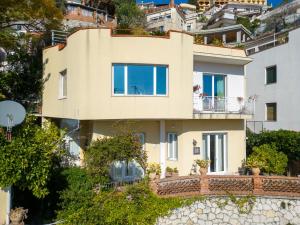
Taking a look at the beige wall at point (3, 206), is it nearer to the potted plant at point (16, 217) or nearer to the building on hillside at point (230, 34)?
the potted plant at point (16, 217)

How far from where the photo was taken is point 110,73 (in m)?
17.8

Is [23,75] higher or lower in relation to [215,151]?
higher

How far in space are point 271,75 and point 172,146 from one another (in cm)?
1357

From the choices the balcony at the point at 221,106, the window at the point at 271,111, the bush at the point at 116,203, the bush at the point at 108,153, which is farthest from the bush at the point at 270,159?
the window at the point at 271,111

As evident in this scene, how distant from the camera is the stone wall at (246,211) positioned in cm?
1592

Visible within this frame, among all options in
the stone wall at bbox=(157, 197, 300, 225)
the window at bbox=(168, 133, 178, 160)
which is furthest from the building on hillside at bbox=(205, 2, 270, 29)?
the stone wall at bbox=(157, 197, 300, 225)

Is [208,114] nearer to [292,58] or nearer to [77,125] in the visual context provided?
[77,125]

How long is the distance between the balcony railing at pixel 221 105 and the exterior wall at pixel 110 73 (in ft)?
4.49

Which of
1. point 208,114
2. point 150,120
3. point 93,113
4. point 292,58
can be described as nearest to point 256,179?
point 208,114

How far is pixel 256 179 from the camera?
16375 millimetres

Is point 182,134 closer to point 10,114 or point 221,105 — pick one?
point 221,105

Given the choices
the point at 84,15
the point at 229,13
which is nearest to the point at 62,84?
the point at 84,15

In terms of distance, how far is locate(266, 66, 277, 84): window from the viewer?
29272mm

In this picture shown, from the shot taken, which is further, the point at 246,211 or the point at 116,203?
the point at 246,211
